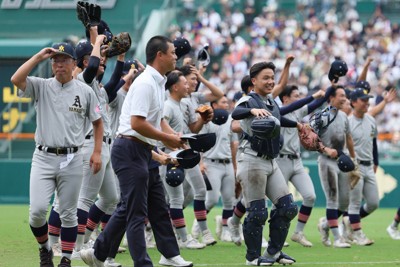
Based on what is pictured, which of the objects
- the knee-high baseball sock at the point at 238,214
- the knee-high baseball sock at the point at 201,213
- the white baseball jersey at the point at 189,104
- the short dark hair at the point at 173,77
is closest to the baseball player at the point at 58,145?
the short dark hair at the point at 173,77

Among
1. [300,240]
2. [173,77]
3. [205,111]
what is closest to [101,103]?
[173,77]

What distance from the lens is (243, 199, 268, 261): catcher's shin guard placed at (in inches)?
406

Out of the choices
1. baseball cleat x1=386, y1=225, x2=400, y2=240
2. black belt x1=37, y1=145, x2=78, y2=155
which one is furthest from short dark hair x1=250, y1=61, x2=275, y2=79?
baseball cleat x1=386, y1=225, x2=400, y2=240

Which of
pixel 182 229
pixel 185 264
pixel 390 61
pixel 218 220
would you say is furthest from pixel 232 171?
pixel 390 61

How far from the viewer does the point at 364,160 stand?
47.1 ft

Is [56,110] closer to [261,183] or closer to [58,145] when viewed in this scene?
[58,145]

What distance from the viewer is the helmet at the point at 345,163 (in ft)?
42.0

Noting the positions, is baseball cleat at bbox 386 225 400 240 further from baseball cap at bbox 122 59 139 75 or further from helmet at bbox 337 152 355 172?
baseball cap at bbox 122 59 139 75

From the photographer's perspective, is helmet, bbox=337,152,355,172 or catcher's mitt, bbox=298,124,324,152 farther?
helmet, bbox=337,152,355,172

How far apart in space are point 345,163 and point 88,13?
13.9ft

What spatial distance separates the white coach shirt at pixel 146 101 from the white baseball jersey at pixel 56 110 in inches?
33.2

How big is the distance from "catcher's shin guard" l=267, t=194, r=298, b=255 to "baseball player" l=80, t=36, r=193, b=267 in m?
1.57

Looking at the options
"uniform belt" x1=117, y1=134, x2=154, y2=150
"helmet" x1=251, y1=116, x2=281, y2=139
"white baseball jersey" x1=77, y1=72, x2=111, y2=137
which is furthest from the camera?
"white baseball jersey" x1=77, y1=72, x2=111, y2=137

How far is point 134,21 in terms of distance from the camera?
31.0 metres
